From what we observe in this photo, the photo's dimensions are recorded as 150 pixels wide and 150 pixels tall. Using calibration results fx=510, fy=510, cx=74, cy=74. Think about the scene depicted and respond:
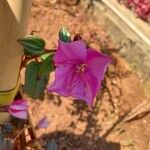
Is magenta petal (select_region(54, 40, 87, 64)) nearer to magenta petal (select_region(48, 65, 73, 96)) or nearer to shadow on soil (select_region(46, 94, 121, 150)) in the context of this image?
magenta petal (select_region(48, 65, 73, 96))

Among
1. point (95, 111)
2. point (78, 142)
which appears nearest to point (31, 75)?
point (78, 142)

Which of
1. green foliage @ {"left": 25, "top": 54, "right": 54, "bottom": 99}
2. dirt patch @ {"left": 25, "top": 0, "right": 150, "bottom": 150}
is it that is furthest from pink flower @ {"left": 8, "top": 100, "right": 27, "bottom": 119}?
dirt patch @ {"left": 25, "top": 0, "right": 150, "bottom": 150}

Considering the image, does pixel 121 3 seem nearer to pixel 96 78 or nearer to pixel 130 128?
pixel 130 128

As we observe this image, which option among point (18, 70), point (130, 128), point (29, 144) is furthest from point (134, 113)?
point (18, 70)

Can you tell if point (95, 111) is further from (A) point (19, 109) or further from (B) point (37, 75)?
(B) point (37, 75)

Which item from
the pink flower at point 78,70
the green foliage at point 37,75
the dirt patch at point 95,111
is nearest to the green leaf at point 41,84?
the green foliage at point 37,75

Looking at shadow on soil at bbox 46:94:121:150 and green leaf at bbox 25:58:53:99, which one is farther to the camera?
shadow on soil at bbox 46:94:121:150
